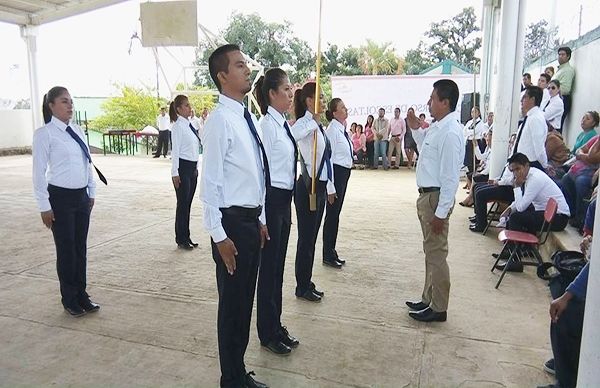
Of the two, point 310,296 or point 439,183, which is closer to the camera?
point 439,183


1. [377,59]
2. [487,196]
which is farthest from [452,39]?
[487,196]

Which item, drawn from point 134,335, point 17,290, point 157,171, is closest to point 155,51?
point 157,171

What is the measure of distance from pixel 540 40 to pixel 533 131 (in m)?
7.03

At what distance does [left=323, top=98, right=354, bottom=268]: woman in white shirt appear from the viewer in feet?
14.7

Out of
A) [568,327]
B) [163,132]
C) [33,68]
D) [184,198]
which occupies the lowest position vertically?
[568,327]

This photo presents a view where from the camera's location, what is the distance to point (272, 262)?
2865 mm

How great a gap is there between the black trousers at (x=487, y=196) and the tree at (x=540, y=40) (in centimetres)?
462

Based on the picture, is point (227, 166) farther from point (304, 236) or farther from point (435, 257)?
point (435, 257)

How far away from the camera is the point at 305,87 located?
143 inches

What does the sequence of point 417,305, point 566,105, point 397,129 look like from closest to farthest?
point 417,305 < point 566,105 < point 397,129

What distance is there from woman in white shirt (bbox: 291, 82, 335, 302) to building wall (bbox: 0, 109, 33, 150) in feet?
52.9

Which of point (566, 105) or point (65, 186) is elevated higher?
point (566, 105)

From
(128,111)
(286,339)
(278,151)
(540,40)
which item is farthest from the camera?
(128,111)

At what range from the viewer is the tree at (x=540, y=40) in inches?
368
